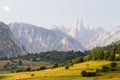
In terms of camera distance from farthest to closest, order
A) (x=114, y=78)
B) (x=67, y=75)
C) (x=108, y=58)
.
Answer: (x=108, y=58) → (x=67, y=75) → (x=114, y=78)

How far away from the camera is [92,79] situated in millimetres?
131625

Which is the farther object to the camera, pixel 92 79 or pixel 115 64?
pixel 115 64

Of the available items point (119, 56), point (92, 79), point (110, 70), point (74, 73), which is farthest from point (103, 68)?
point (119, 56)

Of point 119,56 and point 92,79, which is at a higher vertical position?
point 119,56

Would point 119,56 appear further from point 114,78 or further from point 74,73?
point 114,78

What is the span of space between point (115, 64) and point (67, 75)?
1260 inches

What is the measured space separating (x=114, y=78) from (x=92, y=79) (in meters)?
9.76

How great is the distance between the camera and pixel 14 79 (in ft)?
511

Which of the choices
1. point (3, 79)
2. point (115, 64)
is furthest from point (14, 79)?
point (115, 64)

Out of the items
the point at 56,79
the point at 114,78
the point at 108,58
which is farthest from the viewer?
the point at 108,58

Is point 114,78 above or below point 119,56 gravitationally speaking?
below

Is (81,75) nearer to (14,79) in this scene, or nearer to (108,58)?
(14,79)

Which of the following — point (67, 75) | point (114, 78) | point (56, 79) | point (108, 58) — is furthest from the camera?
point (108, 58)

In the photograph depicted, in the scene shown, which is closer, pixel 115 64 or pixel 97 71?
pixel 97 71
